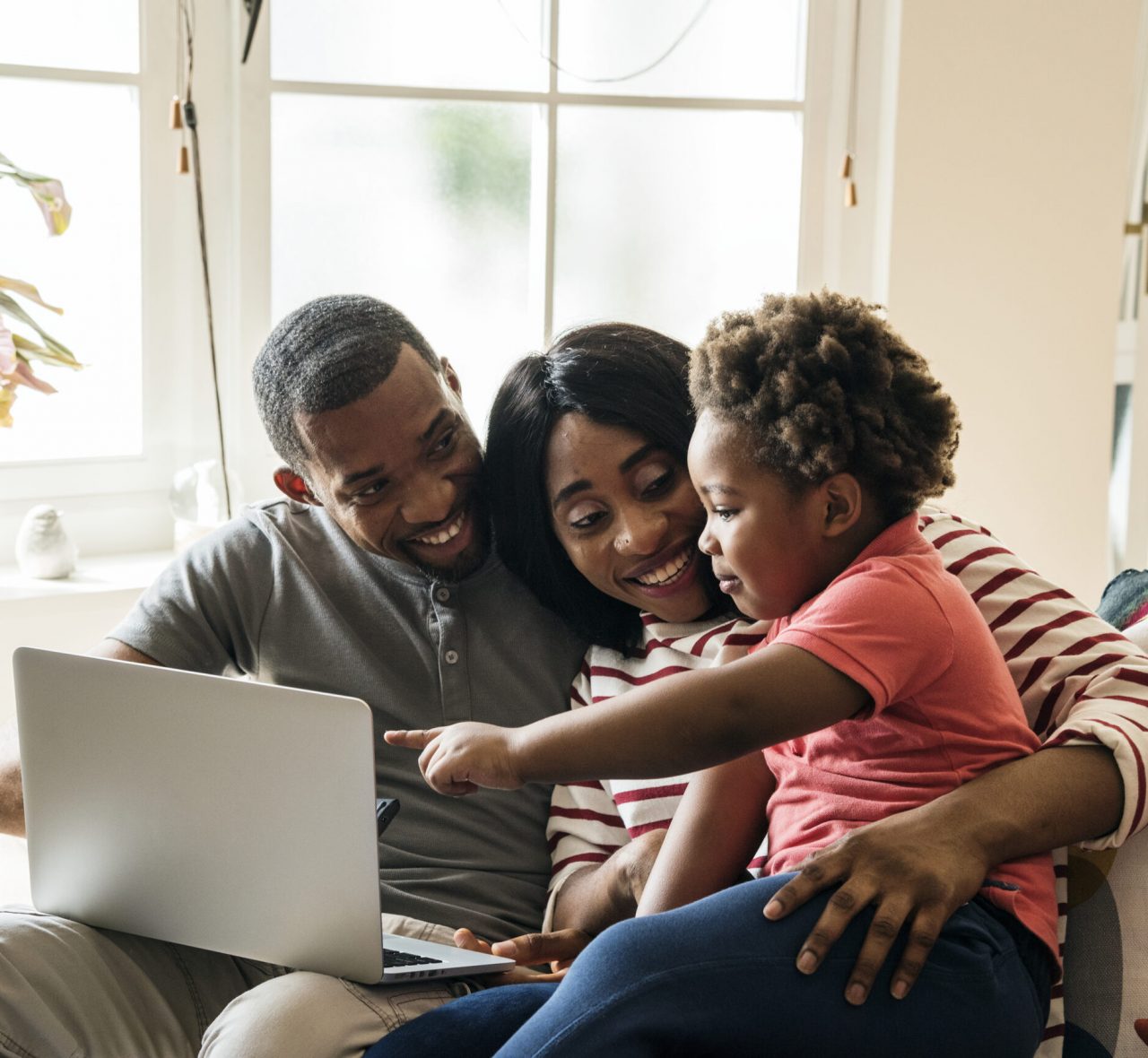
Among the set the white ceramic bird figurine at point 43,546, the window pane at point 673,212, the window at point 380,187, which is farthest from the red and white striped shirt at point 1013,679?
the window pane at point 673,212

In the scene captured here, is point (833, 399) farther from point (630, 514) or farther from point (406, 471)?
point (406, 471)

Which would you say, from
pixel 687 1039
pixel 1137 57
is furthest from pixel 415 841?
pixel 1137 57

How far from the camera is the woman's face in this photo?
140 cm

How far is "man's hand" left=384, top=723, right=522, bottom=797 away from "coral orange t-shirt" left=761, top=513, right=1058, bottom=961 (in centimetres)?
24

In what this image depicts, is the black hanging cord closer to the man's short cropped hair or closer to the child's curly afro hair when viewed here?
the man's short cropped hair

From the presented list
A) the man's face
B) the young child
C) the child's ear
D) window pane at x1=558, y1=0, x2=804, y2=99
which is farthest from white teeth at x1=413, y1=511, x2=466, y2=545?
window pane at x1=558, y1=0, x2=804, y2=99

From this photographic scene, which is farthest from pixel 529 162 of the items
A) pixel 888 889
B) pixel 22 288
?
pixel 888 889

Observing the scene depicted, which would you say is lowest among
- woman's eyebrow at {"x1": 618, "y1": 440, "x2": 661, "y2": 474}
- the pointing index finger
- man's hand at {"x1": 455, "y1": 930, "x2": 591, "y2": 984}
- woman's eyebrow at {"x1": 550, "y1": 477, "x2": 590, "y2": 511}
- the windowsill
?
man's hand at {"x1": 455, "y1": 930, "x2": 591, "y2": 984}

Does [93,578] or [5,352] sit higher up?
[5,352]

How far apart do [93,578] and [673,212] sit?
130cm

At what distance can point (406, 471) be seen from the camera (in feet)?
4.92

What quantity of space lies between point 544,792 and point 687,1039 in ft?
1.96

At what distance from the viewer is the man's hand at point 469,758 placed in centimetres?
108

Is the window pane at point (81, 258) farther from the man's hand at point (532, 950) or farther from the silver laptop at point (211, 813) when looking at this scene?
the man's hand at point (532, 950)
